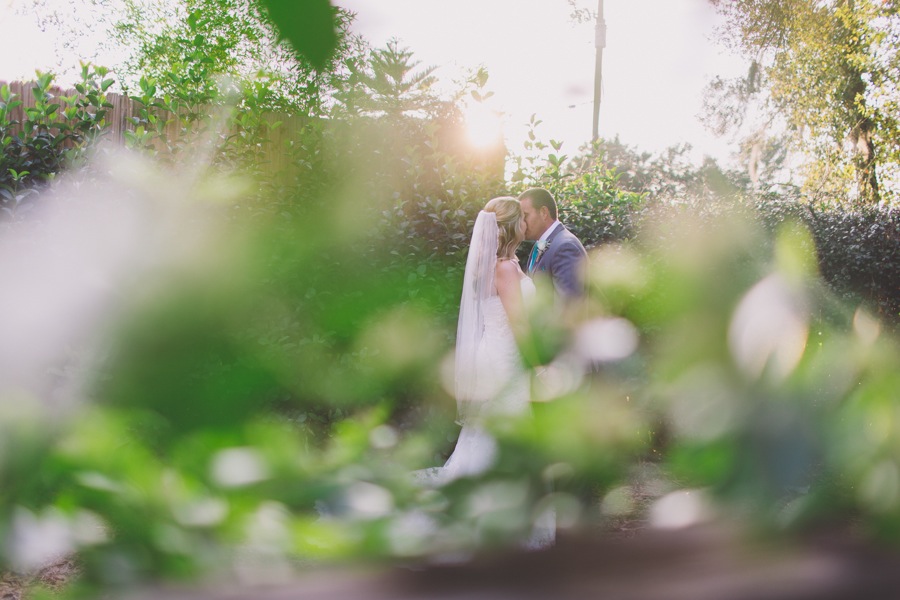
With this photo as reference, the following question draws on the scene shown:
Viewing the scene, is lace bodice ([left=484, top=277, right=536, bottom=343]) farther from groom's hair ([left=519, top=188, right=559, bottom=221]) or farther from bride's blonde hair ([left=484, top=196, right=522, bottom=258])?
groom's hair ([left=519, top=188, right=559, bottom=221])

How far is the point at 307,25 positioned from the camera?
0.68 m

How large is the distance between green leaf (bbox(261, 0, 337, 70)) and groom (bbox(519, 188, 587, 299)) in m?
4.05

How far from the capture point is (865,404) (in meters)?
0.47

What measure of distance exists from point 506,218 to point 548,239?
352 mm

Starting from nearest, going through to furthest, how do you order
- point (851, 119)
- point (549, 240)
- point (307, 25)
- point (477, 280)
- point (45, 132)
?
point (307, 25), point (45, 132), point (549, 240), point (477, 280), point (851, 119)

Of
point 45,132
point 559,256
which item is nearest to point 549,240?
point 559,256

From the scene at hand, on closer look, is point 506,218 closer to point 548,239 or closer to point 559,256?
point 548,239

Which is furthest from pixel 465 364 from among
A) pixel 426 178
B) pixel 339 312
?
pixel 339 312

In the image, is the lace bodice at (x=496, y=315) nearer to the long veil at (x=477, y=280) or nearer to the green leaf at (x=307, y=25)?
the long veil at (x=477, y=280)

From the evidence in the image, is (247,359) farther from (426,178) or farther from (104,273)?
(426,178)

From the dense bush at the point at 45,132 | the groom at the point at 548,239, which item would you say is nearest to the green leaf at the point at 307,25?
the dense bush at the point at 45,132

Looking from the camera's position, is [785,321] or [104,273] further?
[104,273]

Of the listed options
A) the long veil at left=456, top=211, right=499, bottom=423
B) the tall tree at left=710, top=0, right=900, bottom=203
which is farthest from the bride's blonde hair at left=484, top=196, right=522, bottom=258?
the tall tree at left=710, top=0, right=900, bottom=203

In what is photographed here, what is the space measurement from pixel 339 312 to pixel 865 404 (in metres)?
1.75
